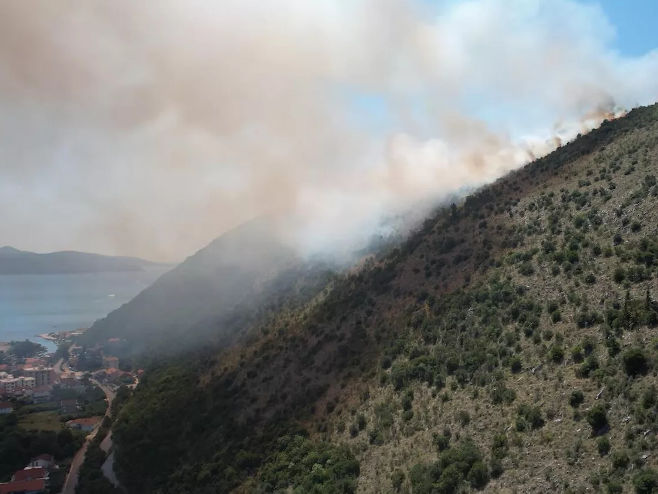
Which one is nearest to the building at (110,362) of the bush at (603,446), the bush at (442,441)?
the bush at (442,441)

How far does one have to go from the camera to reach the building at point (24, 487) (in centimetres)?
5697

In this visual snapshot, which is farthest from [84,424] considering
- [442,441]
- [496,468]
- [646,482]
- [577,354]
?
[646,482]

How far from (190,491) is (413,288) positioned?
2482 centimetres

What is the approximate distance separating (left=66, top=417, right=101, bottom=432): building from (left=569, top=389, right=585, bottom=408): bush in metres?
76.0

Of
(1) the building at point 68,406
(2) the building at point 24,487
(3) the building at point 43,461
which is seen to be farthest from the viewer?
(1) the building at point 68,406

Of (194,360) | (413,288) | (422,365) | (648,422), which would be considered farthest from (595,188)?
(194,360)

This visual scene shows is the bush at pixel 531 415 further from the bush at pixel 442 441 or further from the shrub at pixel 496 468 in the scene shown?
the bush at pixel 442 441

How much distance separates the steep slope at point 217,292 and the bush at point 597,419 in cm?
5281

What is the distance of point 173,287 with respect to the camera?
13600cm

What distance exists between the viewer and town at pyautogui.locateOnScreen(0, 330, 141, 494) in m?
64.6

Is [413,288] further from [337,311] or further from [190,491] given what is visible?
[190,491]

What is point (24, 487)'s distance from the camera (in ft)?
191

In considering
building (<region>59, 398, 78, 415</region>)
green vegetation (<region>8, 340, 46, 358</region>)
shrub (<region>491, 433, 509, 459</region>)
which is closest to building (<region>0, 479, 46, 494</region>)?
building (<region>59, 398, 78, 415</region>)

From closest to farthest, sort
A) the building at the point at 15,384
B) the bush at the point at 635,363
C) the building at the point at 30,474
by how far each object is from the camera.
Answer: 1. the bush at the point at 635,363
2. the building at the point at 30,474
3. the building at the point at 15,384
